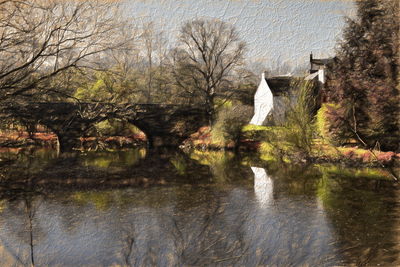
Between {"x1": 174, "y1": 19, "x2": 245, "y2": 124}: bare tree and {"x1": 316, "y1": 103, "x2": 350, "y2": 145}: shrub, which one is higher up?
{"x1": 174, "y1": 19, "x2": 245, "y2": 124}: bare tree

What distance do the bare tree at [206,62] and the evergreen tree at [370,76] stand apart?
579cm

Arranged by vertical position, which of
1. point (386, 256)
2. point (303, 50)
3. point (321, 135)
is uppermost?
point (303, 50)

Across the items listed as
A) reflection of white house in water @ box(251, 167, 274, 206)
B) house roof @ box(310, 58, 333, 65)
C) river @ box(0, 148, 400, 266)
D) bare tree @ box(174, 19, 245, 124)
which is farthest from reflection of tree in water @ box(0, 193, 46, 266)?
house roof @ box(310, 58, 333, 65)

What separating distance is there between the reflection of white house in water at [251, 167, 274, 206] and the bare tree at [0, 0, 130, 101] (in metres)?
5.43

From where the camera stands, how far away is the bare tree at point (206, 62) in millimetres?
18688

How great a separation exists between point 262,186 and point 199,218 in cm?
381

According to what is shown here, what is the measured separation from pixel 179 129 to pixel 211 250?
1911 cm

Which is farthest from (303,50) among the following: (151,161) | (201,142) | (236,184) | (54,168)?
(201,142)

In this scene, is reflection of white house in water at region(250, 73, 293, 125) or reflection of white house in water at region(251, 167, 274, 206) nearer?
reflection of white house in water at region(251, 167, 274, 206)

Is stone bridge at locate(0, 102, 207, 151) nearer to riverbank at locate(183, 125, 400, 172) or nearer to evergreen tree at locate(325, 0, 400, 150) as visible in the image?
riverbank at locate(183, 125, 400, 172)

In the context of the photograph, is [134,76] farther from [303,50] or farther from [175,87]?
[303,50]

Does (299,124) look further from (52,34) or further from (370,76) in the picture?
(52,34)

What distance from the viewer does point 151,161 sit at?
55.5ft

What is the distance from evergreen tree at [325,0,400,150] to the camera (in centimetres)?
1303
